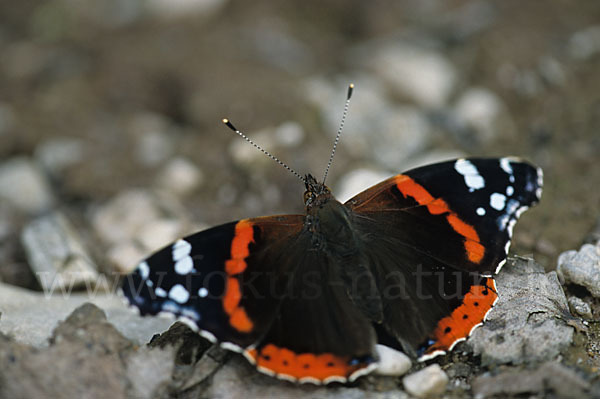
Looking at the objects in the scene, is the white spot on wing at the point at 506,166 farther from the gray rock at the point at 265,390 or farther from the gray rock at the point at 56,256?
the gray rock at the point at 56,256

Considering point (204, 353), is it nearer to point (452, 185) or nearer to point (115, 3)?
point (452, 185)

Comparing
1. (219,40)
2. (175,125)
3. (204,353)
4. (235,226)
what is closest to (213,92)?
(175,125)

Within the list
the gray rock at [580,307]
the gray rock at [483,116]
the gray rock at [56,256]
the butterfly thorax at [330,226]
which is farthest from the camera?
the gray rock at [483,116]

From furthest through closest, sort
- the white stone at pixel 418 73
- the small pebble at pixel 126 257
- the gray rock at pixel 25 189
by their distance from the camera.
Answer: the white stone at pixel 418 73, the gray rock at pixel 25 189, the small pebble at pixel 126 257

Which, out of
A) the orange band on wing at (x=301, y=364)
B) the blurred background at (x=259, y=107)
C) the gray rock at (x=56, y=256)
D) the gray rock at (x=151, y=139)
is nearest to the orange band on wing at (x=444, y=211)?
the blurred background at (x=259, y=107)

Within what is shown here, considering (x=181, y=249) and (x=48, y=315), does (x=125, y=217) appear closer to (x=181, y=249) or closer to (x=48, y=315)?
(x=48, y=315)

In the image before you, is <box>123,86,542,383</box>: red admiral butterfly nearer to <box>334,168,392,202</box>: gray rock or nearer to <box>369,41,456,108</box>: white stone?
<box>334,168,392,202</box>: gray rock

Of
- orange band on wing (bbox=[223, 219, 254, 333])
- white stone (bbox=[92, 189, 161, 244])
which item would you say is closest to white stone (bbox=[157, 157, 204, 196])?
white stone (bbox=[92, 189, 161, 244])
